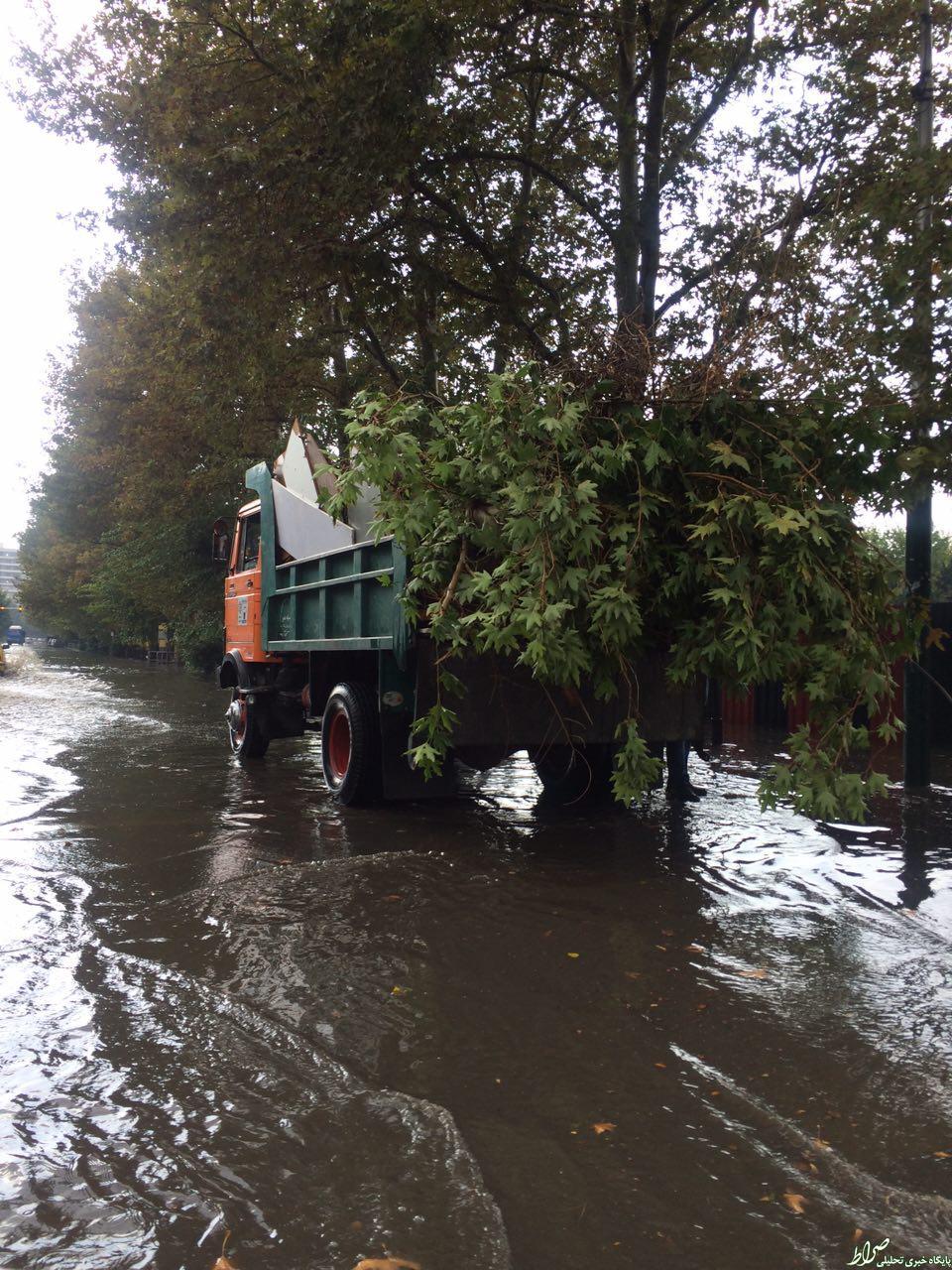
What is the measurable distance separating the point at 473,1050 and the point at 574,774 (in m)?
5.12

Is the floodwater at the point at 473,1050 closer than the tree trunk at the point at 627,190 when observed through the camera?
Yes

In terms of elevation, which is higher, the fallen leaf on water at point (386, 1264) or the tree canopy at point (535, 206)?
the tree canopy at point (535, 206)

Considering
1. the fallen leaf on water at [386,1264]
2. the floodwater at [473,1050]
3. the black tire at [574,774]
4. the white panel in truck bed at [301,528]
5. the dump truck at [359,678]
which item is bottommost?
the fallen leaf on water at [386,1264]

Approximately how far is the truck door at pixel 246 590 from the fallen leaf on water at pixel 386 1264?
27.8 ft

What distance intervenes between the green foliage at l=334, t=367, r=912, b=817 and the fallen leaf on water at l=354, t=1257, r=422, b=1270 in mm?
3248

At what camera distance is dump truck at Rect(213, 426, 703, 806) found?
22.5ft

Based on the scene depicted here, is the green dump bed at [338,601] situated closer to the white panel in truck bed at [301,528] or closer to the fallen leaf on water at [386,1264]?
the white panel in truck bed at [301,528]

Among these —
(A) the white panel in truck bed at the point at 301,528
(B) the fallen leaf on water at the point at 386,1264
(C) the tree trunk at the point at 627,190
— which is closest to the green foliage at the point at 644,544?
(A) the white panel in truck bed at the point at 301,528

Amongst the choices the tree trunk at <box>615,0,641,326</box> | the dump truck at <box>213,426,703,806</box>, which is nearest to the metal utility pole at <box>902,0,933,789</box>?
the dump truck at <box>213,426,703,806</box>

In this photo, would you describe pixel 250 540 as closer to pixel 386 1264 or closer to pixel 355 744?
pixel 355 744

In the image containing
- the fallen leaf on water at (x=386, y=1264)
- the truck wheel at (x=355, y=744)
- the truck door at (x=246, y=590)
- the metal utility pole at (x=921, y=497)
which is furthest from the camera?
the truck door at (x=246, y=590)

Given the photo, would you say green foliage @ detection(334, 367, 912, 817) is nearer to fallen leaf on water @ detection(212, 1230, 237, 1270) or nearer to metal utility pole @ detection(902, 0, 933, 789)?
metal utility pole @ detection(902, 0, 933, 789)

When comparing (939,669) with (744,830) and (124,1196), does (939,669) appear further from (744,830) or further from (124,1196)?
(124,1196)

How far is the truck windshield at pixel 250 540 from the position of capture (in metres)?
11.0
